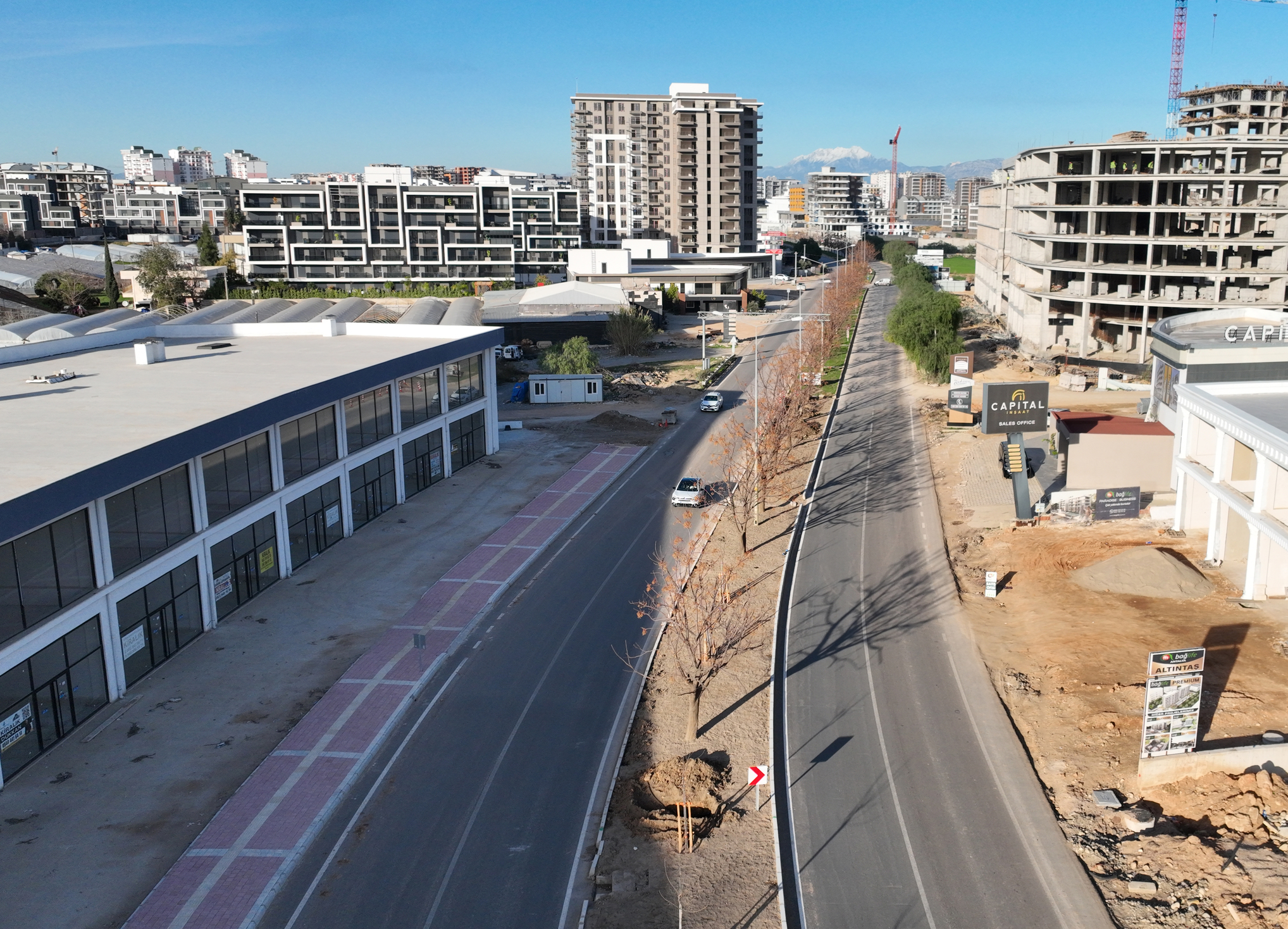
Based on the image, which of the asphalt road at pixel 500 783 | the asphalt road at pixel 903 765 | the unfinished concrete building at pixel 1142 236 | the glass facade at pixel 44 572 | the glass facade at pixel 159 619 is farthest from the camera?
the unfinished concrete building at pixel 1142 236

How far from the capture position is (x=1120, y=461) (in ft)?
146

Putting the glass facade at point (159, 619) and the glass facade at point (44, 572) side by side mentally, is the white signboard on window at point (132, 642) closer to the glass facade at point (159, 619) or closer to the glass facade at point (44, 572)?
the glass facade at point (159, 619)

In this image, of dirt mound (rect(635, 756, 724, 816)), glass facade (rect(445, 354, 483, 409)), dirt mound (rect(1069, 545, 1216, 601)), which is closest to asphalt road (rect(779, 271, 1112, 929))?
dirt mound (rect(635, 756, 724, 816))

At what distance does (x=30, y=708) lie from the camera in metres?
24.9

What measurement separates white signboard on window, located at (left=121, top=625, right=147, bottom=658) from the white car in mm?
22823

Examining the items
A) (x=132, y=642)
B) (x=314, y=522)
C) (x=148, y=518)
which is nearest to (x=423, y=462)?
(x=314, y=522)

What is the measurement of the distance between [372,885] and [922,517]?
97.5 ft

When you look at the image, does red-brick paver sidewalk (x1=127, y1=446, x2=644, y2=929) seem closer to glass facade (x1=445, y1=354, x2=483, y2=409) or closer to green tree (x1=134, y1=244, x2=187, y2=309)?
glass facade (x1=445, y1=354, x2=483, y2=409)

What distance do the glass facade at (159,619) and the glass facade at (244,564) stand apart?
47.9 inches

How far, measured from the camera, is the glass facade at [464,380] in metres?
52.2

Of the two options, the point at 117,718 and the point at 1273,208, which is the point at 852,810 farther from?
the point at 1273,208

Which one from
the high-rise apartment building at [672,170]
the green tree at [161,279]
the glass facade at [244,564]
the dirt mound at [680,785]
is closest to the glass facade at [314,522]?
the glass facade at [244,564]

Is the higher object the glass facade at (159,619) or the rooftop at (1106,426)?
the rooftop at (1106,426)

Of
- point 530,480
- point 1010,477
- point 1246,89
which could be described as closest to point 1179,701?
point 1010,477
